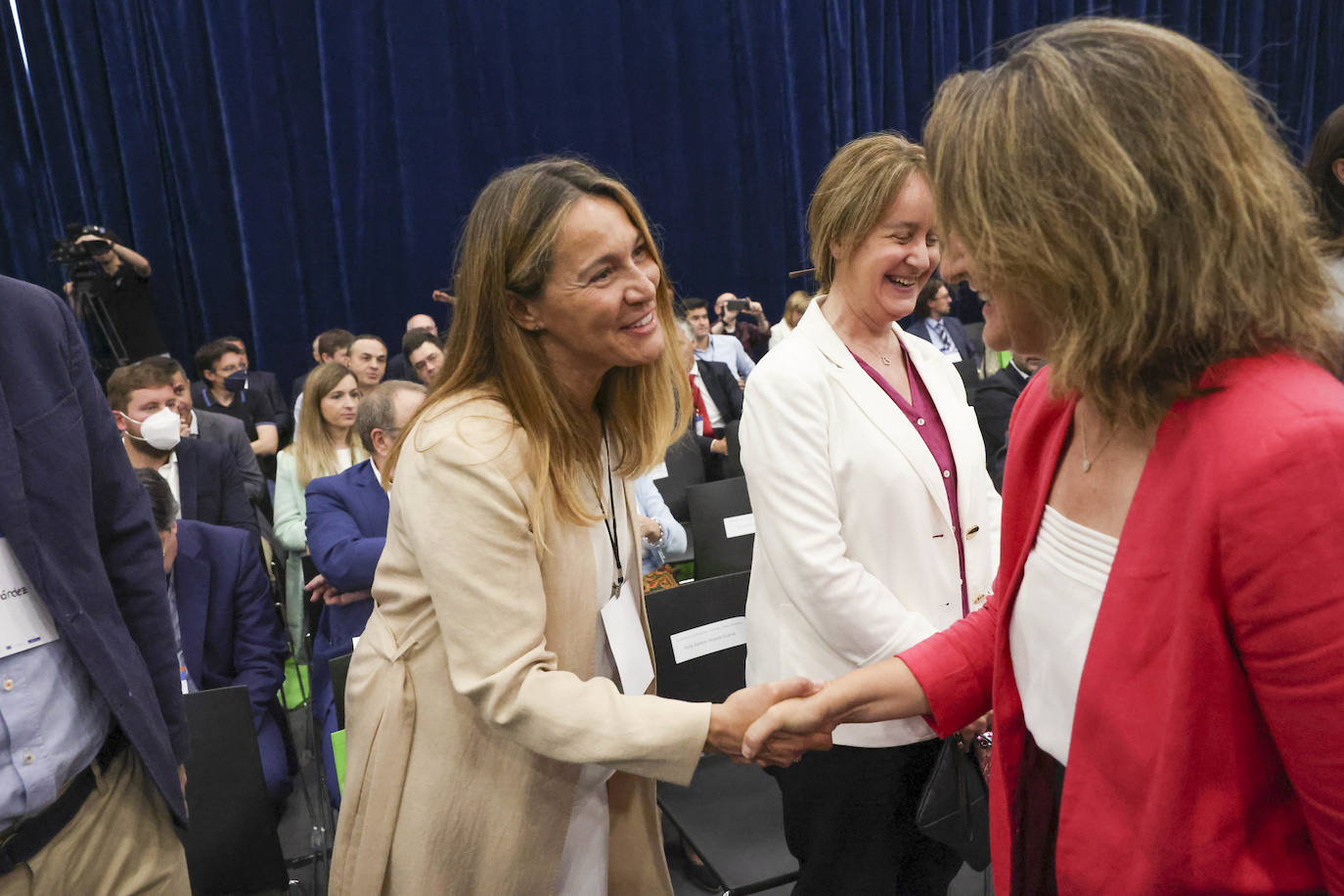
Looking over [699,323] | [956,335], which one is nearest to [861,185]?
[699,323]

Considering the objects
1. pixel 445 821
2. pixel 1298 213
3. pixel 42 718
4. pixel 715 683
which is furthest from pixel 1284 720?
pixel 715 683

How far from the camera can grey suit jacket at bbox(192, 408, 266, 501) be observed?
471cm

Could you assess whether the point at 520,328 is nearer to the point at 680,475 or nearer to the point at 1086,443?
the point at 1086,443

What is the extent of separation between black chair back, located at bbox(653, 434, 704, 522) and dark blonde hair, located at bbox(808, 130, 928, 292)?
8.83ft

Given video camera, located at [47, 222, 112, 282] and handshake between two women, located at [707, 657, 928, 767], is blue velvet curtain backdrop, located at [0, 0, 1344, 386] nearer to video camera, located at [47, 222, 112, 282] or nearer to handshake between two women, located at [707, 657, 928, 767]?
video camera, located at [47, 222, 112, 282]

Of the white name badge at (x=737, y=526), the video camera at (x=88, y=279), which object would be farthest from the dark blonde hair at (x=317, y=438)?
the video camera at (x=88, y=279)

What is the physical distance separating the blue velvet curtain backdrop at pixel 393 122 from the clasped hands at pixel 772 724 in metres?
7.79

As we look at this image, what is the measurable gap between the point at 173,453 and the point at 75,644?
9.35ft

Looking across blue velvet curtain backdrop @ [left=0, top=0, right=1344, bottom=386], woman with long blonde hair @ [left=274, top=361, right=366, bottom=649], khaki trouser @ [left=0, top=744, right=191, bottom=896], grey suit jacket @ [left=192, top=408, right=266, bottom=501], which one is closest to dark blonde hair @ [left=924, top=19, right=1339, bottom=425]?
khaki trouser @ [left=0, top=744, right=191, bottom=896]

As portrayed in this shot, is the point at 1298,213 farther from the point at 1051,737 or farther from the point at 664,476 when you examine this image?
the point at 664,476

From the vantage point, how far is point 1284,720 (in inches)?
29.1

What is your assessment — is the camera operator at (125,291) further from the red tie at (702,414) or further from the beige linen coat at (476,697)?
the beige linen coat at (476,697)

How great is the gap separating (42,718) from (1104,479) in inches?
56.5

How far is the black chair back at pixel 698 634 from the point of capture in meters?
2.39
